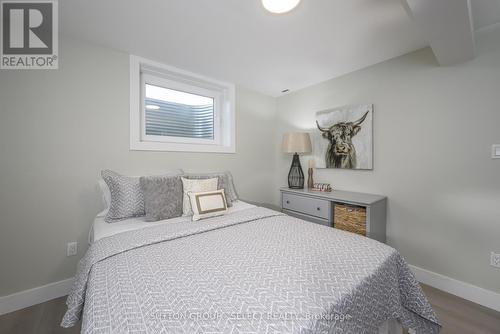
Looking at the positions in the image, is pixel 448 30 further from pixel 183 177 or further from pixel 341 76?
pixel 183 177

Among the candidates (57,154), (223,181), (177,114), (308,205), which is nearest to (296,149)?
(308,205)

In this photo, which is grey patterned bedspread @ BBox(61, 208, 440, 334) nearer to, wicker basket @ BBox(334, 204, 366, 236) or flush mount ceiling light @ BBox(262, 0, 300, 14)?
wicker basket @ BBox(334, 204, 366, 236)

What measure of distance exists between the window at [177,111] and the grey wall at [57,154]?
0.39 ft

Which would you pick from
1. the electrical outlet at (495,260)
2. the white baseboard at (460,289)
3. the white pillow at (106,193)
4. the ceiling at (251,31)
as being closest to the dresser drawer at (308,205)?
the white baseboard at (460,289)

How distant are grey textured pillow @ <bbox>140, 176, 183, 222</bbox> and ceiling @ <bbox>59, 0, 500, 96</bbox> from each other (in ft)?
4.13

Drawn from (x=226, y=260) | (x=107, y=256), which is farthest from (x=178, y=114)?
(x=226, y=260)

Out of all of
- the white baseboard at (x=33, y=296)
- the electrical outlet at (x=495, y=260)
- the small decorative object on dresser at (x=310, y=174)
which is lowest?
the white baseboard at (x=33, y=296)

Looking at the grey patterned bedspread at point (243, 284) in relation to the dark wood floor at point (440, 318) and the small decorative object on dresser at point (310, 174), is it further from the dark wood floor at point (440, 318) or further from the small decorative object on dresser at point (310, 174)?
the small decorative object on dresser at point (310, 174)

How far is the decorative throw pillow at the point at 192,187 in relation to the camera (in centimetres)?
172

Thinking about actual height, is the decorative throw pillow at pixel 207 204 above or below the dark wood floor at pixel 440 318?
above

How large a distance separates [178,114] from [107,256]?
1.85 m

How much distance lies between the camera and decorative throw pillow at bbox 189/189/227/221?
1.62 meters

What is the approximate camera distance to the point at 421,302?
42.9 inches

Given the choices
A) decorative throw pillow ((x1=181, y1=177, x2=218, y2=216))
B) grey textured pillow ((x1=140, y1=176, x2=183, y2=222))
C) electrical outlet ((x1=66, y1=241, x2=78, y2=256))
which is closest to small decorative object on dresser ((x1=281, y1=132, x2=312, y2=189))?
decorative throw pillow ((x1=181, y1=177, x2=218, y2=216))
